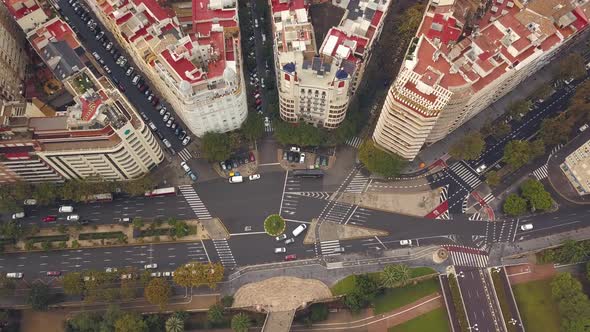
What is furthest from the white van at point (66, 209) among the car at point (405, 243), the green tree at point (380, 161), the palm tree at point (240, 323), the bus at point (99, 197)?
the car at point (405, 243)

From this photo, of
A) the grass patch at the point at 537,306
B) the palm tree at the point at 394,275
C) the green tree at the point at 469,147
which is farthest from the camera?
the green tree at the point at 469,147

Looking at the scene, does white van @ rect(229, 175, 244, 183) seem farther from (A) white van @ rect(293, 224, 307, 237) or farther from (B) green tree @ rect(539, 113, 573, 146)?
(B) green tree @ rect(539, 113, 573, 146)

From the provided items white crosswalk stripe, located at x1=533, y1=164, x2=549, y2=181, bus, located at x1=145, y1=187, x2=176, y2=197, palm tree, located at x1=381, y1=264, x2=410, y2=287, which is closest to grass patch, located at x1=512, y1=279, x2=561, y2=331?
white crosswalk stripe, located at x1=533, y1=164, x2=549, y2=181

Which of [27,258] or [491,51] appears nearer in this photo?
[491,51]

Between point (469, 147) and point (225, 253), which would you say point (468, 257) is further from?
point (225, 253)

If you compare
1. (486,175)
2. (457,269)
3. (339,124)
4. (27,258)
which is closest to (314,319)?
(457,269)

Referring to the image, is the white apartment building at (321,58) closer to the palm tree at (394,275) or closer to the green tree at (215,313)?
the palm tree at (394,275)

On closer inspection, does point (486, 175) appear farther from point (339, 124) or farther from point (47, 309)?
point (47, 309)

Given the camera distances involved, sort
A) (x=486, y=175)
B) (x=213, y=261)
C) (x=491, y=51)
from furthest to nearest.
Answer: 1. (x=486, y=175)
2. (x=213, y=261)
3. (x=491, y=51)
